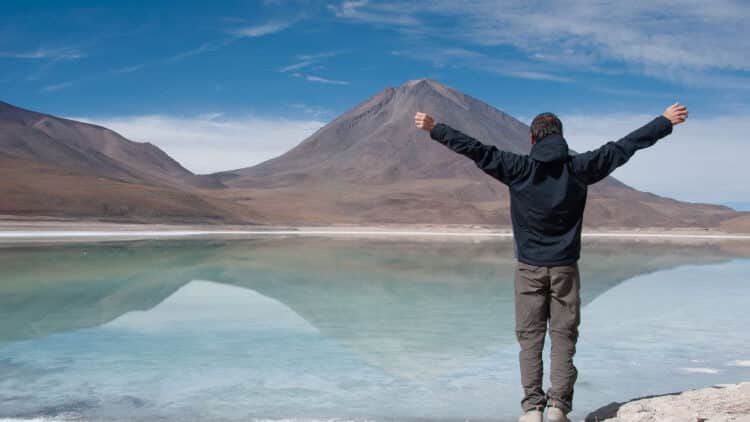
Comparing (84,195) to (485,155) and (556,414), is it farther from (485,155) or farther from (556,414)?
(556,414)

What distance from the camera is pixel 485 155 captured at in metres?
3.59

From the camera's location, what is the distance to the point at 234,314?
30.4ft

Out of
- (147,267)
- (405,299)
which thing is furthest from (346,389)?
(147,267)

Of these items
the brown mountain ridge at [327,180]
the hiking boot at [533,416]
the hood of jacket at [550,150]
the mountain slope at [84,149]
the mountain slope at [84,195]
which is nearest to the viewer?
the hood of jacket at [550,150]

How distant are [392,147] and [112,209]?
79268mm

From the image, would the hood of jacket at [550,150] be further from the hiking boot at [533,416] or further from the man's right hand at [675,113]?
the hiking boot at [533,416]

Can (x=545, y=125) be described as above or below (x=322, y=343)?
above

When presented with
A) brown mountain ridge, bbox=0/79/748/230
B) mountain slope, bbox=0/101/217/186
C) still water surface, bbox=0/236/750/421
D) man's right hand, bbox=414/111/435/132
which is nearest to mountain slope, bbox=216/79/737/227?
brown mountain ridge, bbox=0/79/748/230

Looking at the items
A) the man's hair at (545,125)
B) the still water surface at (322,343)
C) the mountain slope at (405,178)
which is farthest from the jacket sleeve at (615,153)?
the mountain slope at (405,178)

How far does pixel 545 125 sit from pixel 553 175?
0.91 feet

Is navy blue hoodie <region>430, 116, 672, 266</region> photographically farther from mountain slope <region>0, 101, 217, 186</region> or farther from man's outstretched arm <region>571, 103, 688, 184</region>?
mountain slope <region>0, 101, 217, 186</region>

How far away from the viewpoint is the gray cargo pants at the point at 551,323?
11.7ft

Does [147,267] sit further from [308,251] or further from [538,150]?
[538,150]

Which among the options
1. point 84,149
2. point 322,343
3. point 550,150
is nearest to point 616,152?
point 550,150
